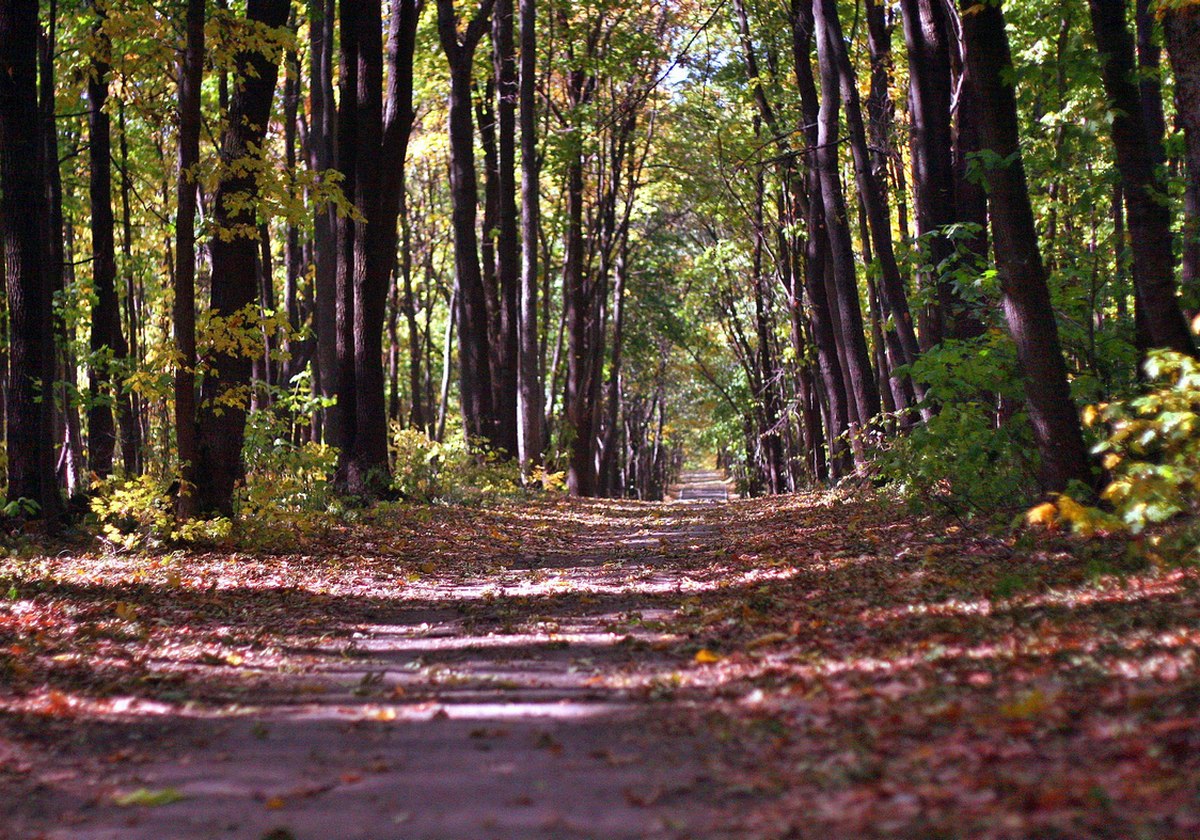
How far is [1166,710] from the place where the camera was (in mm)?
4191

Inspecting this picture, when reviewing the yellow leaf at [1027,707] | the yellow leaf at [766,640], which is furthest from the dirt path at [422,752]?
the yellow leaf at [1027,707]

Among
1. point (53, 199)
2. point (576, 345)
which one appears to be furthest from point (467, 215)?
point (53, 199)

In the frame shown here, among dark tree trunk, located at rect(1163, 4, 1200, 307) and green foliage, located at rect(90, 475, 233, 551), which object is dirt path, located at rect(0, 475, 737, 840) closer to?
green foliage, located at rect(90, 475, 233, 551)

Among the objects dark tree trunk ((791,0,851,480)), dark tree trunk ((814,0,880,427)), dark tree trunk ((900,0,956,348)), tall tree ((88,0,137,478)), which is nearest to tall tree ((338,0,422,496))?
tall tree ((88,0,137,478))

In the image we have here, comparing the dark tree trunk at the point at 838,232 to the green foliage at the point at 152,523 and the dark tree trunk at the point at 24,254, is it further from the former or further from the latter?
the dark tree trunk at the point at 24,254

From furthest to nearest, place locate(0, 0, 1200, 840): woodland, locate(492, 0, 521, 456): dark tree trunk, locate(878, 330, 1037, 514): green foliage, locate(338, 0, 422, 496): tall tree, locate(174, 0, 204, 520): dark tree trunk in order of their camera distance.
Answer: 1. locate(492, 0, 521, 456): dark tree trunk
2. locate(338, 0, 422, 496): tall tree
3. locate(174, 0, 204, 520): dark tree trunk
4. locate(878, 330, 1037, 514): green foliage
5. locate(0, 0, 1200, 840): woodland

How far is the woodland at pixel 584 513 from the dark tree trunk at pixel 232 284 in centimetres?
5

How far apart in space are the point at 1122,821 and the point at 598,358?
28814mm

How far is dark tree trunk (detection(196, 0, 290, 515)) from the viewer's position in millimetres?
11492

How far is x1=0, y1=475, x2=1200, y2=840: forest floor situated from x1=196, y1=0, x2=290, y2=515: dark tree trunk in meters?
1.78

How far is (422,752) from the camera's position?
4.77m

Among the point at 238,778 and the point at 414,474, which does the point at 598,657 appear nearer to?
the point at 238,778

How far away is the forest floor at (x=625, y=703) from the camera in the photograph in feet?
12.5

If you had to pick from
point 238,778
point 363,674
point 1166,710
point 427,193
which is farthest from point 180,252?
point 427,193
